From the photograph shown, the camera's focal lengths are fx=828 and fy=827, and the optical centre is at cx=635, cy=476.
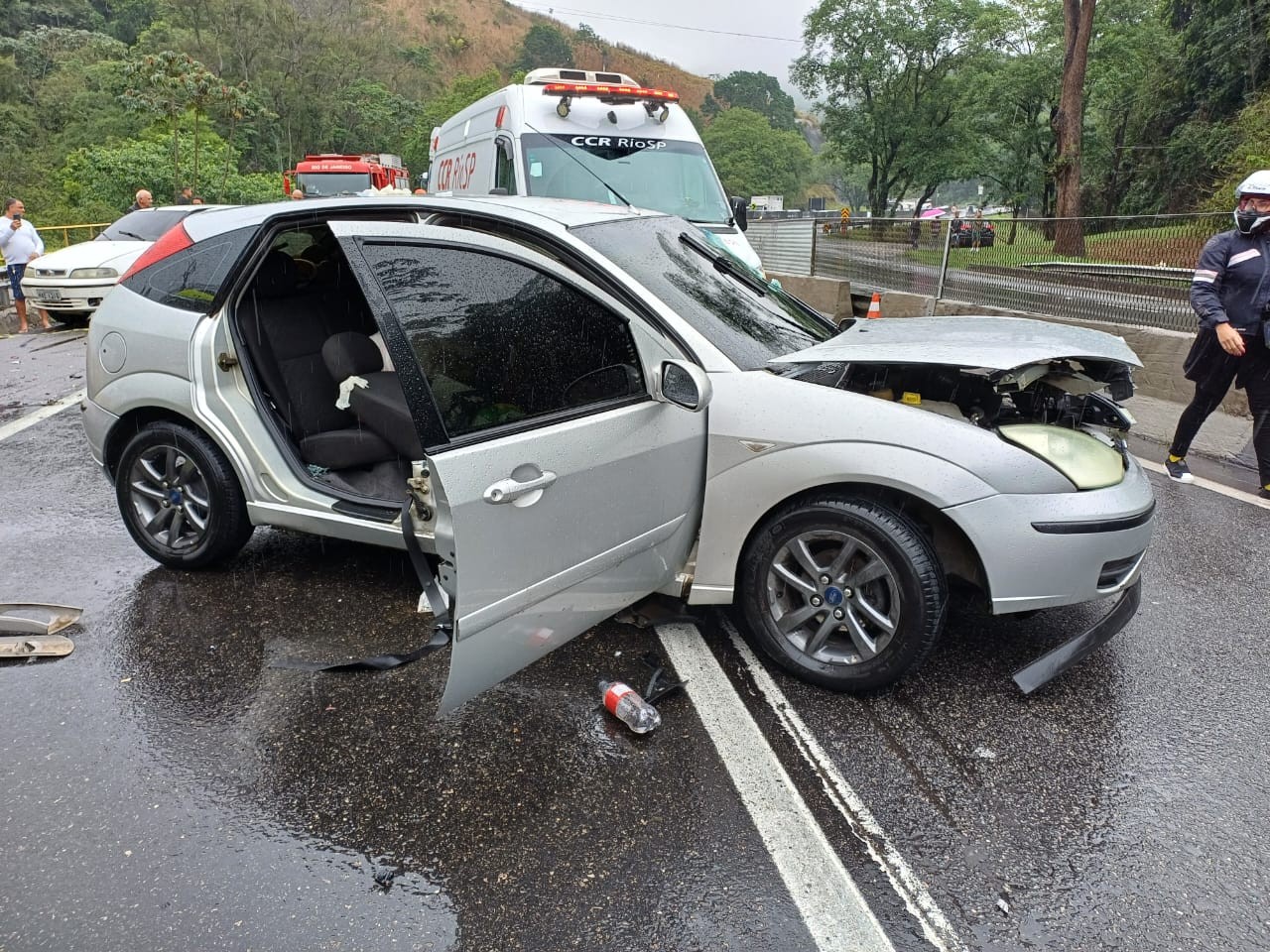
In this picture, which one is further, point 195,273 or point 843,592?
point 195,273

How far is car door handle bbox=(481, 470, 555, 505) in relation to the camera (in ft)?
7.72

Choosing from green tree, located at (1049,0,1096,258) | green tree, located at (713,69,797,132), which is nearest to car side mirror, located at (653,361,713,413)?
green tree, located at (1049,0,1096,258)

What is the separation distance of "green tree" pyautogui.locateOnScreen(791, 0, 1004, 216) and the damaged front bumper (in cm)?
4869

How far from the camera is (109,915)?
208 centimetres

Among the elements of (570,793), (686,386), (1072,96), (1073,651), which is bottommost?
(570,793)

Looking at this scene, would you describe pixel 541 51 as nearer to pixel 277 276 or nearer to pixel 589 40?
pixel 589 40

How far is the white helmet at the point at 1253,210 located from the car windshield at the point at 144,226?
1268 cm

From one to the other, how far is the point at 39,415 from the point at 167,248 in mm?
4151

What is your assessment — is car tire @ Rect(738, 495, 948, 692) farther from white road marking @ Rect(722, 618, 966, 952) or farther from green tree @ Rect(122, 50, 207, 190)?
green tree @ Rect(122, 50, 207, 190)

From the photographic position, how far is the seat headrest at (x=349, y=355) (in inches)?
164

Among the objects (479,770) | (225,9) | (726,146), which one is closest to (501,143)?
(479,770)

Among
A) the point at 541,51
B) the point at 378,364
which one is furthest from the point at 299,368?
the point at 541,51

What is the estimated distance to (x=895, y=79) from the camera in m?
48.0

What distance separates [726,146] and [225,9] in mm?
59290
